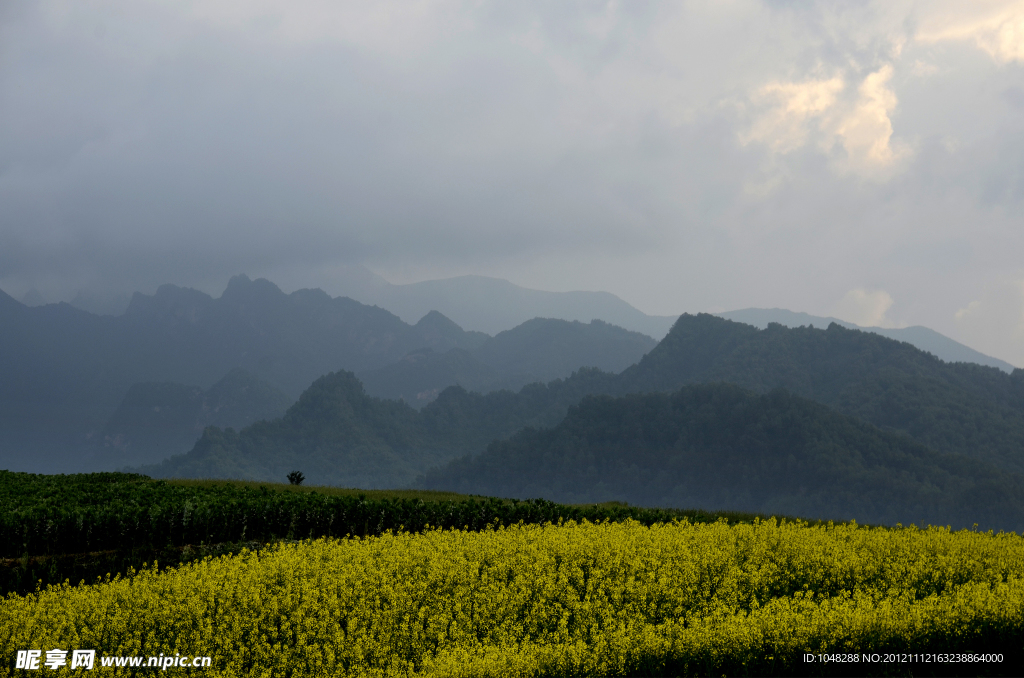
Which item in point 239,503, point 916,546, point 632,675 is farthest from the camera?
point 239,503

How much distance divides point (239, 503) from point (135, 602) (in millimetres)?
8942

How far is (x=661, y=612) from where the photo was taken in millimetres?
12180

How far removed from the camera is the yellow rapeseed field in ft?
33.7

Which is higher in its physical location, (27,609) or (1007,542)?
(1007,542)

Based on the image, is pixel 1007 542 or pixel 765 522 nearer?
pixel 1007 542

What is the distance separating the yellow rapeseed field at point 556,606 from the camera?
1027cm

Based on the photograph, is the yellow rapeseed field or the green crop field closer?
the green crop field

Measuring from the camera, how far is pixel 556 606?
482 inches

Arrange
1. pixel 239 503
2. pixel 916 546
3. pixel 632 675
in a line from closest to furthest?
1. pixel 632 675
2. pixel 916 546
3. pixel 239 503

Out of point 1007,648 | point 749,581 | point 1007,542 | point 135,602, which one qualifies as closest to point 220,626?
point 135,602

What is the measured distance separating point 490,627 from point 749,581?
16.9ft

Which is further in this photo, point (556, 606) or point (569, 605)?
point (569, 605)

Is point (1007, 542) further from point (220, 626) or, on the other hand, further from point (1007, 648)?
point (220, 626)

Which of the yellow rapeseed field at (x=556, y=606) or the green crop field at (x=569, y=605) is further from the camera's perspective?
the yellow rapeseed field at (x=556, y=606)
